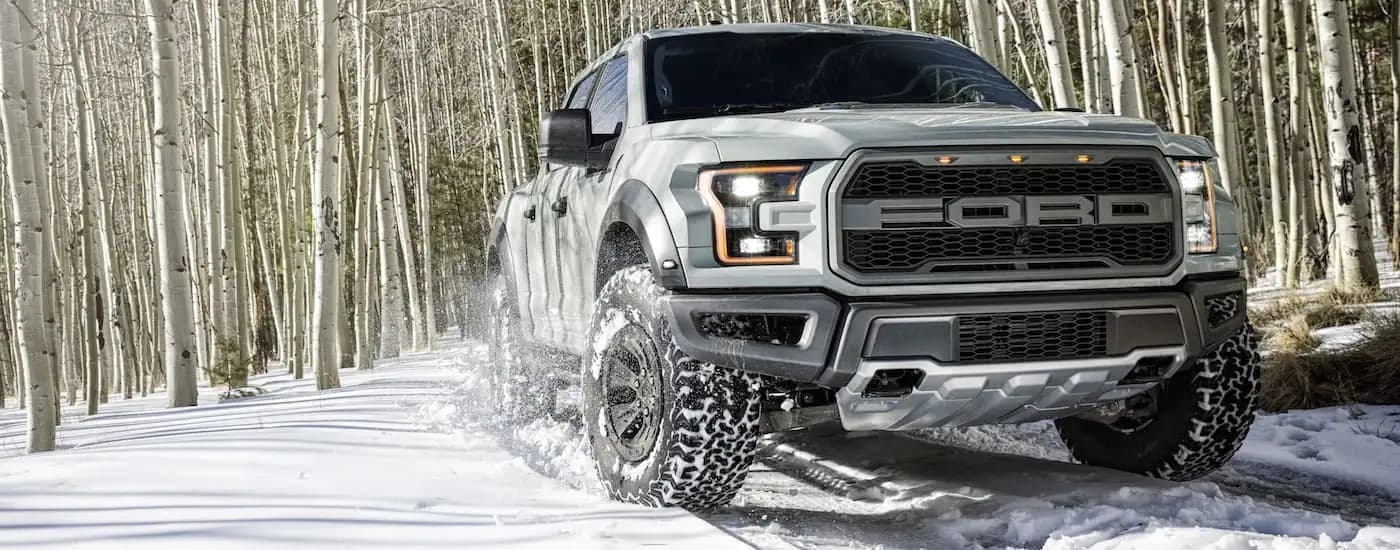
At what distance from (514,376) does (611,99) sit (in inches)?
83.1

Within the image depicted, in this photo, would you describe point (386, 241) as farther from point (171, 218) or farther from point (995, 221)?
point (995, 221)

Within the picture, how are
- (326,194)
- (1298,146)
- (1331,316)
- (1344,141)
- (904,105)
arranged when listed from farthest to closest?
(1298,146) → (326,194) → (1344,141) → (1331,316) → (904,105)

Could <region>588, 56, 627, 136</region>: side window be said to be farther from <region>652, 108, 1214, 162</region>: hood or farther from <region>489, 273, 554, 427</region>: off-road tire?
<region>489, 273, 554, 427</region>: off-road tire

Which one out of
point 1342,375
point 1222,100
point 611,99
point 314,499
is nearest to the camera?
point 314,499

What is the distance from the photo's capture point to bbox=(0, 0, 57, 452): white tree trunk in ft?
25.4

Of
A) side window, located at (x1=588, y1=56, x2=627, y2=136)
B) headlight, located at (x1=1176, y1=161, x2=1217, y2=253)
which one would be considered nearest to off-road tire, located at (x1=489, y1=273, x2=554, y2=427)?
side window, located at (x1=588, y1=56, x2=627, y2=136)

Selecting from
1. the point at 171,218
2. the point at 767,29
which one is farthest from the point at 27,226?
the point at 767,29

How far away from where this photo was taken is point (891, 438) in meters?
5.52

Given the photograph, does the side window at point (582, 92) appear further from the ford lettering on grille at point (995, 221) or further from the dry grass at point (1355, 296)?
the dry grass at point (1355, 296)

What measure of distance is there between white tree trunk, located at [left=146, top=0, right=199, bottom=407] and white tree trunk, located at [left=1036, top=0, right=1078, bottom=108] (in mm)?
→ 7537

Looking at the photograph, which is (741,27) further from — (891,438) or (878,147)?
(891,438)

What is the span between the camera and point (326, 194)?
34.5ft

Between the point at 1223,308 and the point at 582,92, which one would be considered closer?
the point at 1223,308

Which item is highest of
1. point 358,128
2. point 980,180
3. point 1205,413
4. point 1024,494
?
point 358,128
